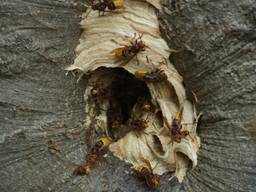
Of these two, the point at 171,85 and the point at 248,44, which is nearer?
the point at 248,44

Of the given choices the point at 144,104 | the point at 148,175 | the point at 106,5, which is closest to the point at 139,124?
the point at 144,104

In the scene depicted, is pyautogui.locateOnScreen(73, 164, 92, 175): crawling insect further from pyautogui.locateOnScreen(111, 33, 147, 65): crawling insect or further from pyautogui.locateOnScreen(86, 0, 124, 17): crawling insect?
pyautogui.locateOnScreen(86, 0, 124, 17): crawling insect

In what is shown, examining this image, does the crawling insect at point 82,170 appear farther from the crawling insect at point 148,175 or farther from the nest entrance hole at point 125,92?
the nest entrance hole at point 125,92

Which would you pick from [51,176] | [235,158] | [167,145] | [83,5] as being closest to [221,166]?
[235,158]

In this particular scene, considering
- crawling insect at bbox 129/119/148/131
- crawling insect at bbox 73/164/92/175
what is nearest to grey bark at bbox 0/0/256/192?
crawling insect at bbox 73/164/92/175

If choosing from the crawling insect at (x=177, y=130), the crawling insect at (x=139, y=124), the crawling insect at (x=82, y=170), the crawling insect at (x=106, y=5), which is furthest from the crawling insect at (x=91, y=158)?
the crawling insect at (x=106, y=5)

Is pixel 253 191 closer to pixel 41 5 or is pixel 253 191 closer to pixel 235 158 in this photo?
pixel 235 158
